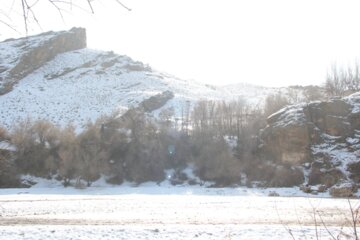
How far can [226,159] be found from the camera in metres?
53.2

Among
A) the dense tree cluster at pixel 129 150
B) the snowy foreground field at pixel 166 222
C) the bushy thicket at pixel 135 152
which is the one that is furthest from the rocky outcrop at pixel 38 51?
the snowy foreground field at pixel 166 222

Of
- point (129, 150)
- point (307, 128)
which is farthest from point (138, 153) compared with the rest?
point (307, 128)

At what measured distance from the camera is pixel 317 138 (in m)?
54.7

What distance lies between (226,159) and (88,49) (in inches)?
3009

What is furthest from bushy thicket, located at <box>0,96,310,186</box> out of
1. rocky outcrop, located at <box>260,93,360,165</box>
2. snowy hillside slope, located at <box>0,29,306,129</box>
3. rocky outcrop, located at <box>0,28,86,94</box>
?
rocky outcrop, located at <box>0,28,86,94</box>

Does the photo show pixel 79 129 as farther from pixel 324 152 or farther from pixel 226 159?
pixel 324 152

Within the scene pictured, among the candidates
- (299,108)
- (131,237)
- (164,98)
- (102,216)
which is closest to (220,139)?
(299,108)

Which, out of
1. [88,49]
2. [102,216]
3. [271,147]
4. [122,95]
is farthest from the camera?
[88,49]

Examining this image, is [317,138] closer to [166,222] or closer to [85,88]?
[166,222]

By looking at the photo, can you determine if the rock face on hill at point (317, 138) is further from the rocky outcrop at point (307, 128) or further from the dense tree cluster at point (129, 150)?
the dense tree cluster at point (129, 150)

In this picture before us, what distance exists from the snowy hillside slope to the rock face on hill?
26.1m

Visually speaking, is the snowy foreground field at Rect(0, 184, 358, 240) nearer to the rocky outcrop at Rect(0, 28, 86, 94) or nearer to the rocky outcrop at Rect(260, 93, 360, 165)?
the rocky outcrop at Rect(260, 93, 360, 165)

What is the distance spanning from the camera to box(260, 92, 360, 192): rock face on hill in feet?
165

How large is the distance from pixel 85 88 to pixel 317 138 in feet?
173
